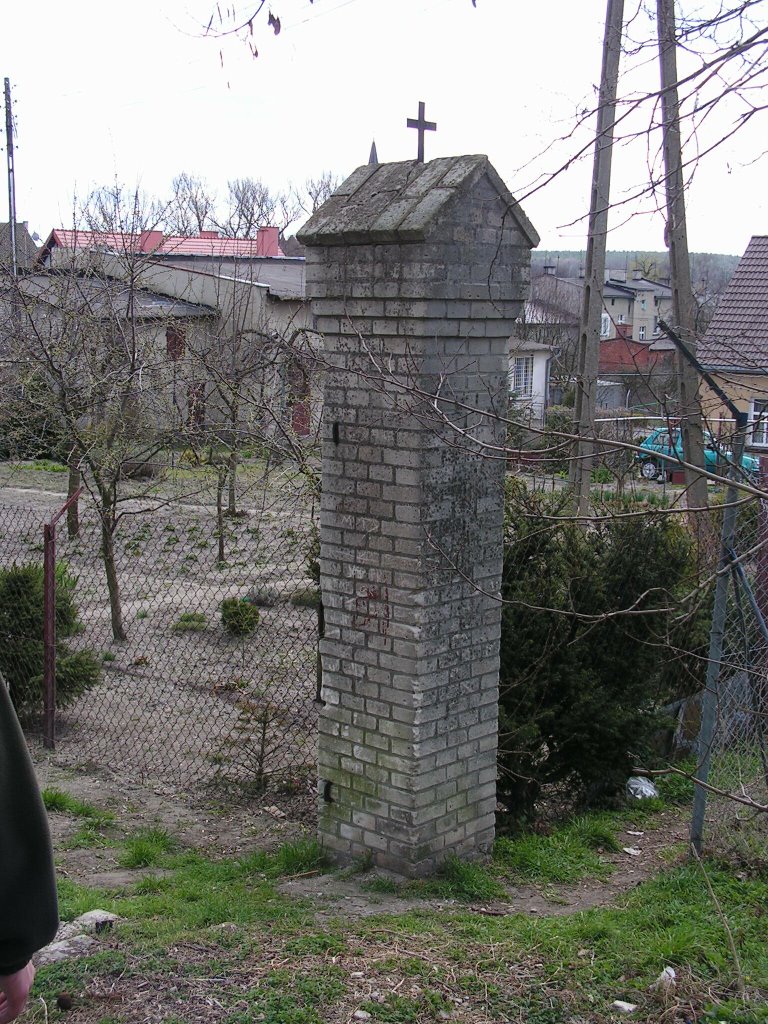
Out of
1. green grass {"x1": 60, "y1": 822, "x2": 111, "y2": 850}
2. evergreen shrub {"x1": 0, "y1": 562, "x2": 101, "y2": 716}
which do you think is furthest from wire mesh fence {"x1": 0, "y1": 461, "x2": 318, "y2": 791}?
green grass {"x1": 60, "y1": 822, "x2": 111, "y2": 850}

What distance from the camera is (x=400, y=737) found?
4.36m

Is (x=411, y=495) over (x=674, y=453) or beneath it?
beneath

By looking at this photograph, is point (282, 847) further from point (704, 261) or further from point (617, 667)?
point (704, 261)

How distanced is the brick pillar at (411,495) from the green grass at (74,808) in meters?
1.45

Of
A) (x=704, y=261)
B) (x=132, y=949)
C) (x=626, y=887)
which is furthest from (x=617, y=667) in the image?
(x=704, y=261)

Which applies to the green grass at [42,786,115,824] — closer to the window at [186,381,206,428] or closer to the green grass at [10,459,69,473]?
the window at [186,381,206,428]

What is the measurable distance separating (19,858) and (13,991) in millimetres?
286

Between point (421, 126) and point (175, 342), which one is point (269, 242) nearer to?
point (175, 342)

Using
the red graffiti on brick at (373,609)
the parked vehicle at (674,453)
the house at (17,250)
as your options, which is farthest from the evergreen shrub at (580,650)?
the house at (17,250)

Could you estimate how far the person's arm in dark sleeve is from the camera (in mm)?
1732

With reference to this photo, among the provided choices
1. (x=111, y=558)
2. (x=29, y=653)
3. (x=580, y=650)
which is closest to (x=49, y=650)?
(x=29, y=653)

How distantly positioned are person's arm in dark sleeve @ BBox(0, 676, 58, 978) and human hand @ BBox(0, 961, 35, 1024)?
0.03 meters

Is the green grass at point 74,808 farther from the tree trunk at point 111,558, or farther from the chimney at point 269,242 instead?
the chimney at point 269,242

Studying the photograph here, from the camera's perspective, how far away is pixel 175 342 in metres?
14.0
